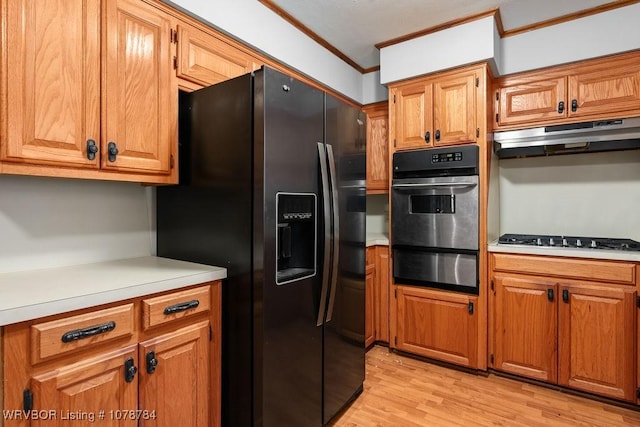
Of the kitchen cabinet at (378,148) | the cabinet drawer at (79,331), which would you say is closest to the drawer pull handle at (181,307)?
the cabinet drawer at (79,331)

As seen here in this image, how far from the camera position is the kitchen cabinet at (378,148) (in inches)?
120

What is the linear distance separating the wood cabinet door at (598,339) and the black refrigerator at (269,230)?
1.51 meters

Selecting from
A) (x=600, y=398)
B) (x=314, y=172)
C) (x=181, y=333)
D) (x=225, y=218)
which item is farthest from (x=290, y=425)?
(x=600, y=398)

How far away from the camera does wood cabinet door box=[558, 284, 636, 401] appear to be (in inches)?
76.9

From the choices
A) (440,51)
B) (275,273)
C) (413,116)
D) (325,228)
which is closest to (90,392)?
(275,273)

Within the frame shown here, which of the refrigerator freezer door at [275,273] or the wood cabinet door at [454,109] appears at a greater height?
the wood cabinet door at [454,109]

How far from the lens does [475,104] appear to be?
2.36 metres

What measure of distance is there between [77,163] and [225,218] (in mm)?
614

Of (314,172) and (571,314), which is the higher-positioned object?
(314,172)

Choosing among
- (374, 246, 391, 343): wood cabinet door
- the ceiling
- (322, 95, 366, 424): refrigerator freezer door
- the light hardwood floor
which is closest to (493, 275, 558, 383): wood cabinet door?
the light hardwood floor

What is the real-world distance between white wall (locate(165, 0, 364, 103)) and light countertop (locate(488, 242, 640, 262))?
73.3 inches

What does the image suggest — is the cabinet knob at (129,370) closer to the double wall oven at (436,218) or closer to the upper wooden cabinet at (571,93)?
the double wall oven at (436,218)

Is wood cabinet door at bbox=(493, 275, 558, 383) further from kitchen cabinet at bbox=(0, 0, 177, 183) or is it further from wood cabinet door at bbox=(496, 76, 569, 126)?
kitchen cabinet at bbox=(0, 0, 177, 183)

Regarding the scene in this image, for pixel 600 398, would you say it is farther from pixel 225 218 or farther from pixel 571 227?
pixel 225 218
